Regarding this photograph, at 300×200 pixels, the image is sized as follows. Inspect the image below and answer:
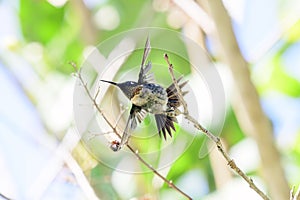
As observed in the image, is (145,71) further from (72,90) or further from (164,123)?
(72,90)

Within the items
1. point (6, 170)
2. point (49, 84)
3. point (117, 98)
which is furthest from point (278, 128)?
point (117, 98)

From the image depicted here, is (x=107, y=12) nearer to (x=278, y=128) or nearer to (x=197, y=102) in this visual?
(x=278, y=128)

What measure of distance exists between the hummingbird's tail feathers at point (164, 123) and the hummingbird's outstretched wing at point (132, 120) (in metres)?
0.02

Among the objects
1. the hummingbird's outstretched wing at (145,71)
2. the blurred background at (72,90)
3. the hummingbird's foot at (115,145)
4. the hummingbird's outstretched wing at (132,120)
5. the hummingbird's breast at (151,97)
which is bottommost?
the hummingbird's breast at (151,97)

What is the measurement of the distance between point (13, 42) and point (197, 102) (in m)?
0.86

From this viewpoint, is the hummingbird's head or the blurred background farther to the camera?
the blurred background

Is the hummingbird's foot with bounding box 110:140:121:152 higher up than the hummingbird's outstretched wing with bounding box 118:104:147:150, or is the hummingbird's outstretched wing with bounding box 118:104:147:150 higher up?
the hummingbird's foot with bounding box 110:140:121:152

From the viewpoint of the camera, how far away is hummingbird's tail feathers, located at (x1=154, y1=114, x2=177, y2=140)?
584 mm

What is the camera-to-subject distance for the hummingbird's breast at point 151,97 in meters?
0.55

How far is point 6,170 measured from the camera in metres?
1.05

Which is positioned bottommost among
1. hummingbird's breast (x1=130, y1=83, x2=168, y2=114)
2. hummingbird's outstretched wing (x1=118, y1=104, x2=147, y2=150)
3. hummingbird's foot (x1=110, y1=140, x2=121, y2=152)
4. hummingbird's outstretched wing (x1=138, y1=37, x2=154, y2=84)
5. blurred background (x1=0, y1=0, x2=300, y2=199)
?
hummingbird's breast (x1=130, y1=83, x2=168, y2=114)

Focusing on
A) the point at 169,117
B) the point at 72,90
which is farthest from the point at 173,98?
the point at 72,90

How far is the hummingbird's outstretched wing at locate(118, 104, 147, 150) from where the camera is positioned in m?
0.57

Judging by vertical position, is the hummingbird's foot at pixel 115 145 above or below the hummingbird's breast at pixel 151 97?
above
